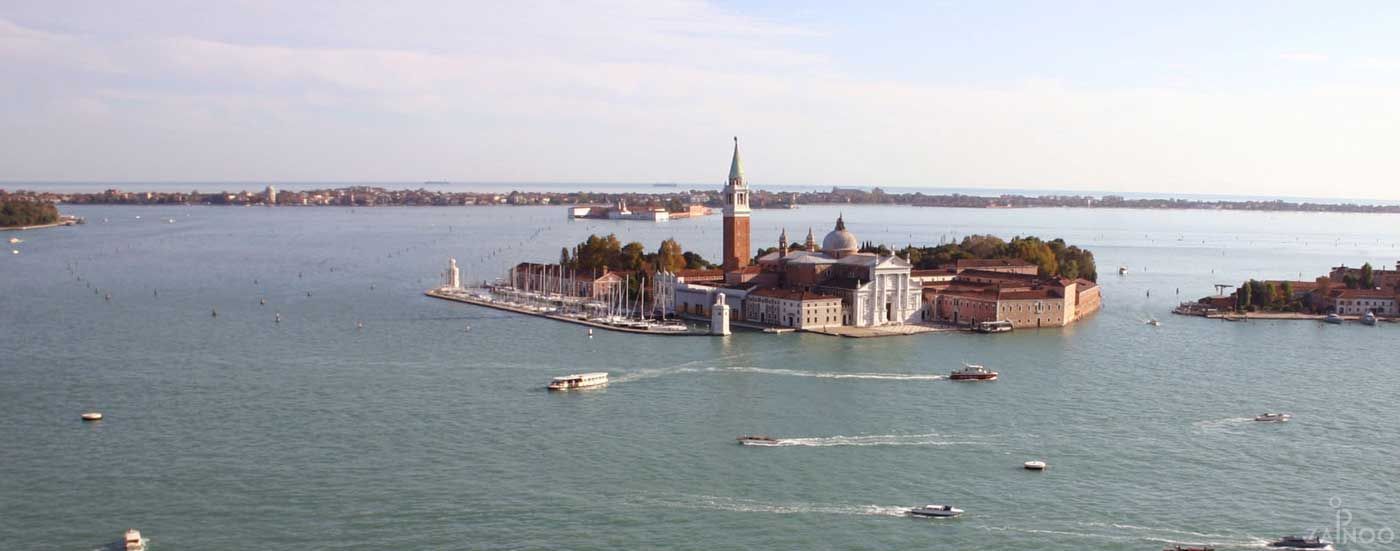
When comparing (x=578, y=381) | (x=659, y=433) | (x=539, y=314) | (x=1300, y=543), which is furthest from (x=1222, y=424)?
(x=539, y=314)

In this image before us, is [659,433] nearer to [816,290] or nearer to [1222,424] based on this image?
[1222,424]

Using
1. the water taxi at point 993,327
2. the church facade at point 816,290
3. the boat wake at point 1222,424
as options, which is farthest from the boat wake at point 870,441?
the water taxi at point 993,327

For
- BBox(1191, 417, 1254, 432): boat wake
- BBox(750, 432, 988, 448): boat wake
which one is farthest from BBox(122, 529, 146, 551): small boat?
BBox(1191, 417, 1254, 432): boat wake

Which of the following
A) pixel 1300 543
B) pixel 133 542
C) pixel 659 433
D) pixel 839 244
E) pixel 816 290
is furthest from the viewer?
pixel 839 244

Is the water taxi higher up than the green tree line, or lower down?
lower down

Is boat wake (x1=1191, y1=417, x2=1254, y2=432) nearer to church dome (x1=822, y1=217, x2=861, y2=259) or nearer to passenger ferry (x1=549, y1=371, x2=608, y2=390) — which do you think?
passenger ferry (x1=549, y1=371, x2=608, y2=390)

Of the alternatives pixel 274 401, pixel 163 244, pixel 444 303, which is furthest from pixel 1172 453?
pixel 163 244

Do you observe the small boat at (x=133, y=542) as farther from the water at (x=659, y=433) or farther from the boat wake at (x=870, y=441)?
the boat wake at (x=870, y=441)
